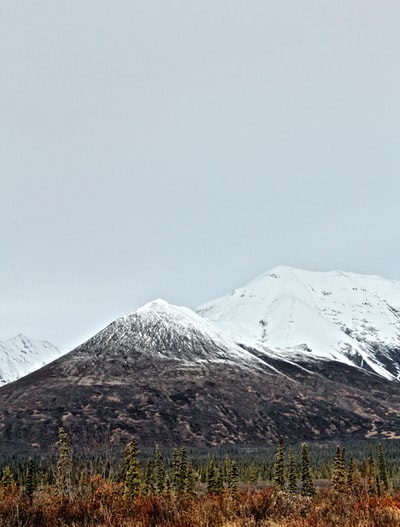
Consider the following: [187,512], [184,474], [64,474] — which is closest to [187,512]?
[187,512]

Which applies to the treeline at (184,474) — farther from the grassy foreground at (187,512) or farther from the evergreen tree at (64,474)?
the grassy foreground at (187,512)

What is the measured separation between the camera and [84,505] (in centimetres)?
1559

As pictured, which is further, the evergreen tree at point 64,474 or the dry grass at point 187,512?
the evergreen tree at point 64,474

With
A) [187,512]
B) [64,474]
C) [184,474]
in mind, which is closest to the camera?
[187,512]

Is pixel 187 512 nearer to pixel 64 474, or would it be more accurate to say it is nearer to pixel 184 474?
pixel 64 474

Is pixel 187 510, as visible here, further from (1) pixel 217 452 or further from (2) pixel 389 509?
(1) pixel 217 452

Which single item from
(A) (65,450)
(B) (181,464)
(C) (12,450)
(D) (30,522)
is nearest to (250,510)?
(D) (30,522)

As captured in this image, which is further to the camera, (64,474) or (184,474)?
(184,474)

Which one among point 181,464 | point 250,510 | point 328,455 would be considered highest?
point 250,510

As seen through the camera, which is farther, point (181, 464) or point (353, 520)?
point (181, 464)

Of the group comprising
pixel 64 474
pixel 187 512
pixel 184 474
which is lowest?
pixel 184 474

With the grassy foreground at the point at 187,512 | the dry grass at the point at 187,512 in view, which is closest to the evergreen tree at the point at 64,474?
the dry grass at the point at 187,512

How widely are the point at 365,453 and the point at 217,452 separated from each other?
177 feet

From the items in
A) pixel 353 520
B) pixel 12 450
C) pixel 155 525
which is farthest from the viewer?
pixel 12 450
